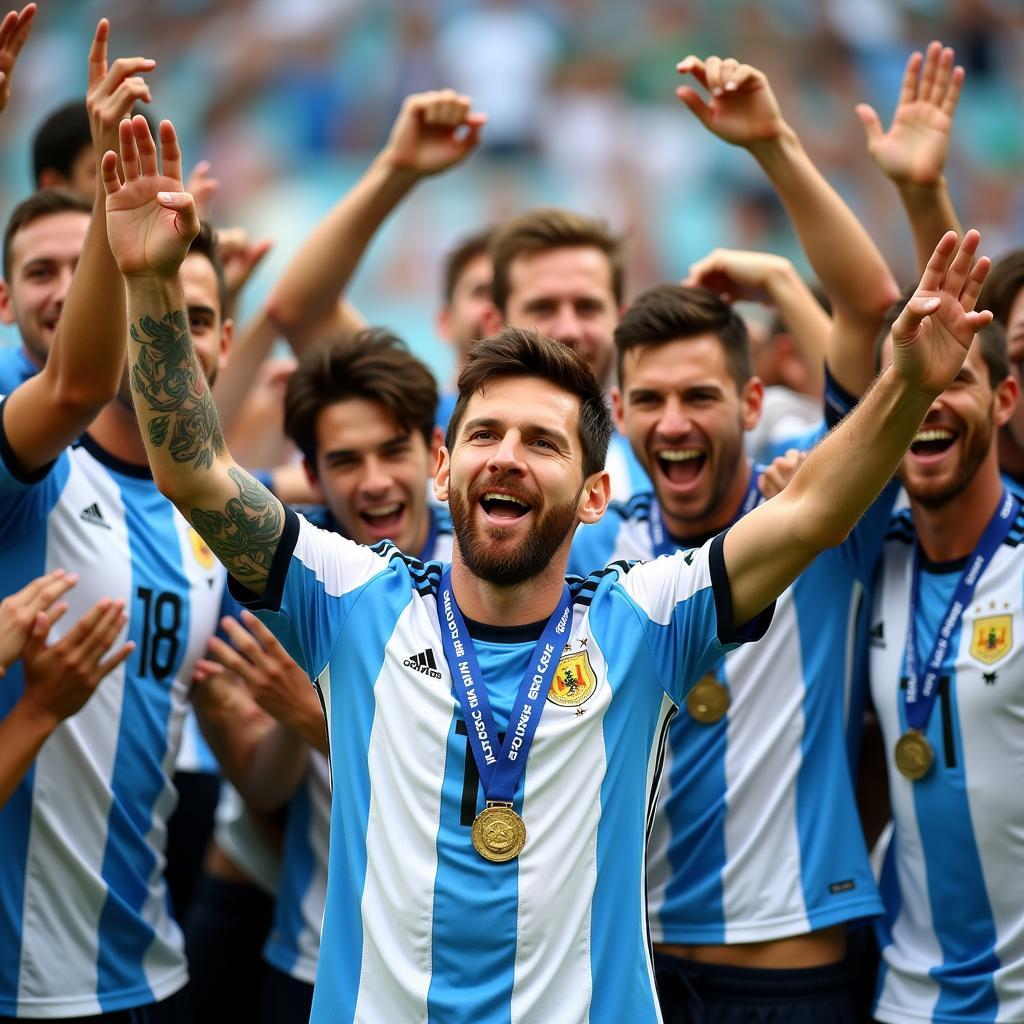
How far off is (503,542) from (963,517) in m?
1.56

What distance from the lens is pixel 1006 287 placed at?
4.78 metres

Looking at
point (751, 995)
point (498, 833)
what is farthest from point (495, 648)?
point (751, 995)

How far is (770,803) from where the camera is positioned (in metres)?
3.93

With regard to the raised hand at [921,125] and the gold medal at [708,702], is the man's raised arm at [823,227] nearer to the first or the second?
the raised hand at [921,125]

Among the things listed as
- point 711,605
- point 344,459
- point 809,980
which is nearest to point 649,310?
point 344,459

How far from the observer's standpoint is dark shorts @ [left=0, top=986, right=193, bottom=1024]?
382 cm

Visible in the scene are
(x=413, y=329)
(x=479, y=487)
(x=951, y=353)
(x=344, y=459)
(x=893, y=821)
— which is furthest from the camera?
(x=413, y=329)

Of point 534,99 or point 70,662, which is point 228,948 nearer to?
point 70,662

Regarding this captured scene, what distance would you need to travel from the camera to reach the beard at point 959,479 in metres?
3.99

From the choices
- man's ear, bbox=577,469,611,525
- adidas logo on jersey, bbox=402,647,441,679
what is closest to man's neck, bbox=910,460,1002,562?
man's ear, bbox=577,469,611,525

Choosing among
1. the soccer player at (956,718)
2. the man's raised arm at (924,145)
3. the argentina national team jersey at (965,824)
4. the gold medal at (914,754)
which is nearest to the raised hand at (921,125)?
the man's raised arm at (924,145)

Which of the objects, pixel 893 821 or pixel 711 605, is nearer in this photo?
pixel 711 605

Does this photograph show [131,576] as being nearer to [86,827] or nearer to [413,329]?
[86,827]

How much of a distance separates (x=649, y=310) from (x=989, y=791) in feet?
5.33
